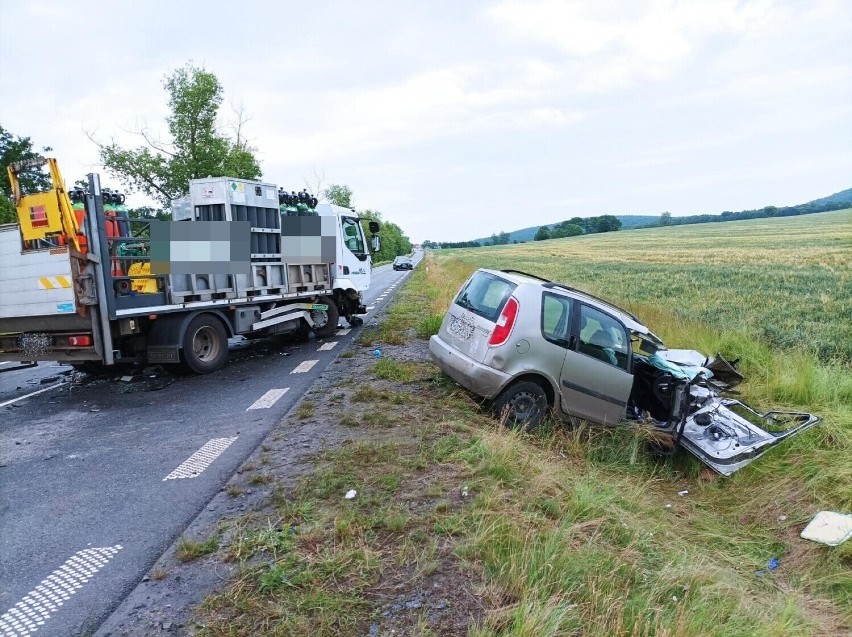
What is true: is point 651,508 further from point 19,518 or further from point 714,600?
point 19,518

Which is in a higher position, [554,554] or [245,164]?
[245,164]

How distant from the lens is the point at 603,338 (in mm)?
5727

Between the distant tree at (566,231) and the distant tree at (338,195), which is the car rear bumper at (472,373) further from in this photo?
the distant tree at (566,231)

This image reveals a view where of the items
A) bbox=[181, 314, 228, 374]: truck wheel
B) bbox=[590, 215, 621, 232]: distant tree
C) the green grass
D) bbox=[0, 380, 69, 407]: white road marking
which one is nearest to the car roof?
the green grass

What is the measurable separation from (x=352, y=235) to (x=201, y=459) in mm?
8554

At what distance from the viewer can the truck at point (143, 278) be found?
21.7 ft

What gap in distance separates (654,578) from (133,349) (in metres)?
7.59

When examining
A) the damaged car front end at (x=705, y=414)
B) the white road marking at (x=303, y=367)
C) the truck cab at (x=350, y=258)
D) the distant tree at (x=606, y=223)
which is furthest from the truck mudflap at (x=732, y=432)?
the distant tree at (x=606, y=223)

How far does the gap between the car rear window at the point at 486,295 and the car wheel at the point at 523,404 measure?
2.58 feet

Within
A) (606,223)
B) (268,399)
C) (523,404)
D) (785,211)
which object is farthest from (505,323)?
(606,223)

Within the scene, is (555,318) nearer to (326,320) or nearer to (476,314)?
(476,314)

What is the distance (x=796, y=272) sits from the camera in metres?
20.8

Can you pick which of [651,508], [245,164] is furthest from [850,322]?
[245,164]

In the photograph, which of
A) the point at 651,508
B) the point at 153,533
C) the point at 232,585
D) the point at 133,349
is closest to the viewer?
the point at 232,585
